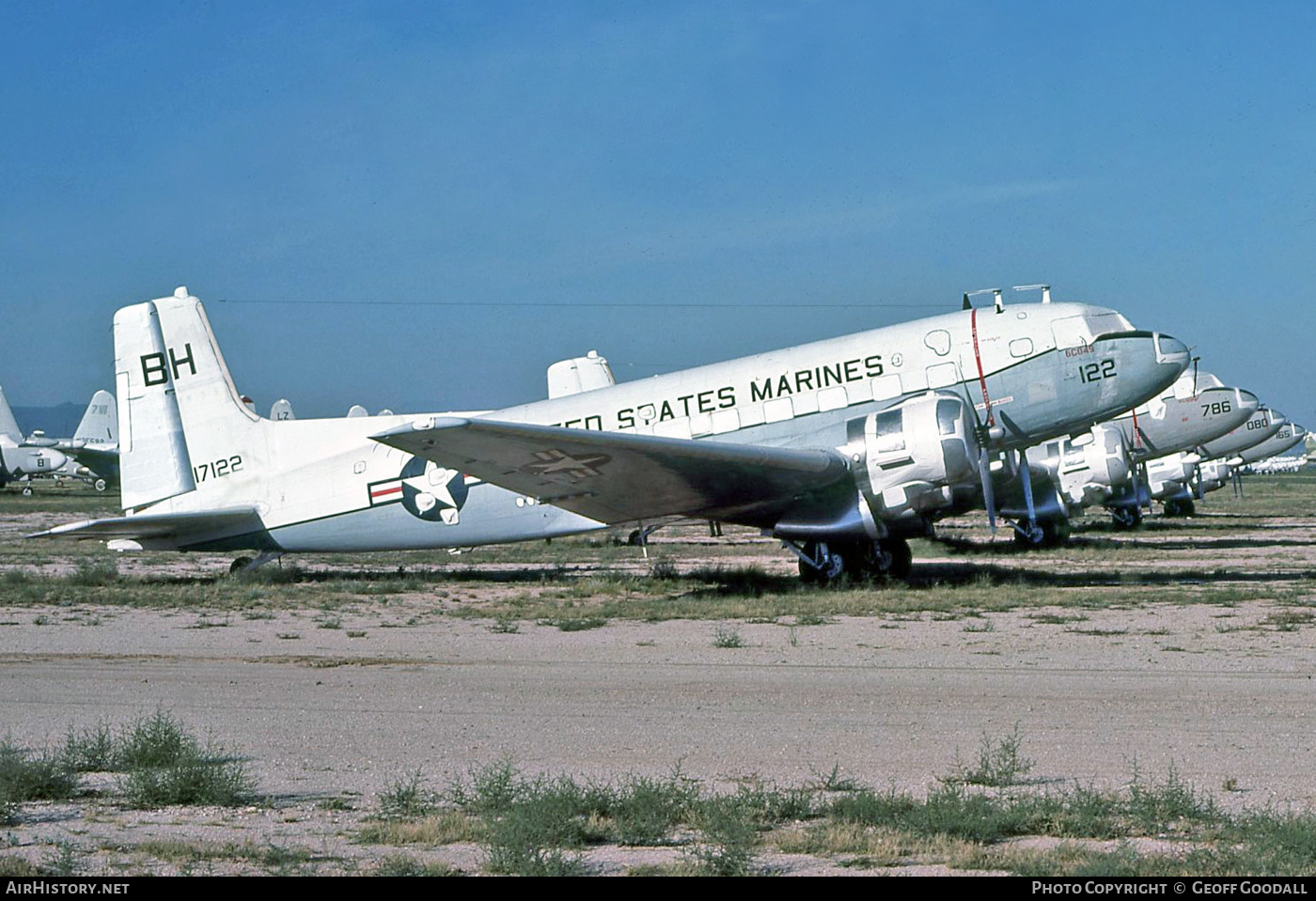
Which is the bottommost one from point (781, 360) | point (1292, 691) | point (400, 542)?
point (1292, 691)

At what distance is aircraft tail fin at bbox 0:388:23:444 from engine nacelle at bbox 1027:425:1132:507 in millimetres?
72250

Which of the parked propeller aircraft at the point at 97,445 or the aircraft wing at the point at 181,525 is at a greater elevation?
the parked propeller aircraft at the point at 97,445

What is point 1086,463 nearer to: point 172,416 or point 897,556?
point 897,556

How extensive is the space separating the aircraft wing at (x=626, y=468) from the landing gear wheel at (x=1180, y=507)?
32955 millimetres

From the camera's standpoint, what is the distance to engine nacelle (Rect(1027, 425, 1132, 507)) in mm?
31516

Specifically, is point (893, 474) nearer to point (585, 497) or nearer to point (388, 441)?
point (585, 497)

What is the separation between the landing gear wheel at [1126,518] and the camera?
3916cm

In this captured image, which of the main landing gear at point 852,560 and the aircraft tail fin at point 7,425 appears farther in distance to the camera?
the aircraft tail fin at point 7,425

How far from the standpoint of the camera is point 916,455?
58.8 ft

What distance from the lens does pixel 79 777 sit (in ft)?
25.3

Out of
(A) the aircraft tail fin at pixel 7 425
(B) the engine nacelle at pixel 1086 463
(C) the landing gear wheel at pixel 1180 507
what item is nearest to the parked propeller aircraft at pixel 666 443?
(B) the engine nacelle at pixel 1086 463

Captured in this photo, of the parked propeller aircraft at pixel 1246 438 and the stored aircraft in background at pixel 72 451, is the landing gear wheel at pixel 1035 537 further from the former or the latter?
the stored aircraft in background at pixel 72 451

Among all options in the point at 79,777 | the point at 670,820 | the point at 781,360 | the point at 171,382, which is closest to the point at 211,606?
the point at 171,382
